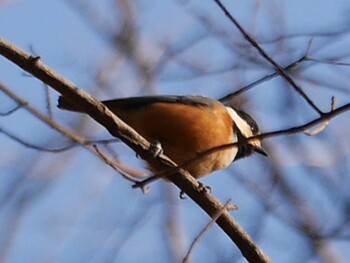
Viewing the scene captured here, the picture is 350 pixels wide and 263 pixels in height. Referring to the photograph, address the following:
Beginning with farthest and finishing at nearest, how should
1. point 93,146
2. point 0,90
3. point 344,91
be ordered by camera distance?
point 344,91
point 93,146
point 0,90

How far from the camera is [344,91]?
3.51 m

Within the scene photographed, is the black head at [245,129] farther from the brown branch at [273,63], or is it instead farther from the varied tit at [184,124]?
the brown branch at [273,63]

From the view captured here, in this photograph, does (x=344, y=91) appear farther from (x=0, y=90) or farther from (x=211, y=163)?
(x=0, y=90)

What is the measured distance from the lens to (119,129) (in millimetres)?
2678

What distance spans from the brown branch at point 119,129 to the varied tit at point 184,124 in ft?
1.62

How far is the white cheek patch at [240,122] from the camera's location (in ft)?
13.5

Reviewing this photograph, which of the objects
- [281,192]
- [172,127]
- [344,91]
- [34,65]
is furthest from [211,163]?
[34,65]

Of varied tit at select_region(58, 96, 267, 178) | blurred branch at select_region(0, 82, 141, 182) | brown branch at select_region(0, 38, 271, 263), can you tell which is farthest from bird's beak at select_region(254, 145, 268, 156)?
blurred branch at select_region(0, 82, 141, 182)

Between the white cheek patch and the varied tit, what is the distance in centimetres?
9

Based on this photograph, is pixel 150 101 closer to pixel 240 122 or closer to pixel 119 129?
pixel 240 122

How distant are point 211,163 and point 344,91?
2.36 feet

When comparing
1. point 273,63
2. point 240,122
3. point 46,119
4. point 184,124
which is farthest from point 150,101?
point 273,63

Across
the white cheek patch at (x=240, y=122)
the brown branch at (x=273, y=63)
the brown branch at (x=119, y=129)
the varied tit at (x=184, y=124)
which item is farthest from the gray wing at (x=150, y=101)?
the brown branch at (x=273, y=63)

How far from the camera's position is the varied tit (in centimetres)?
364
